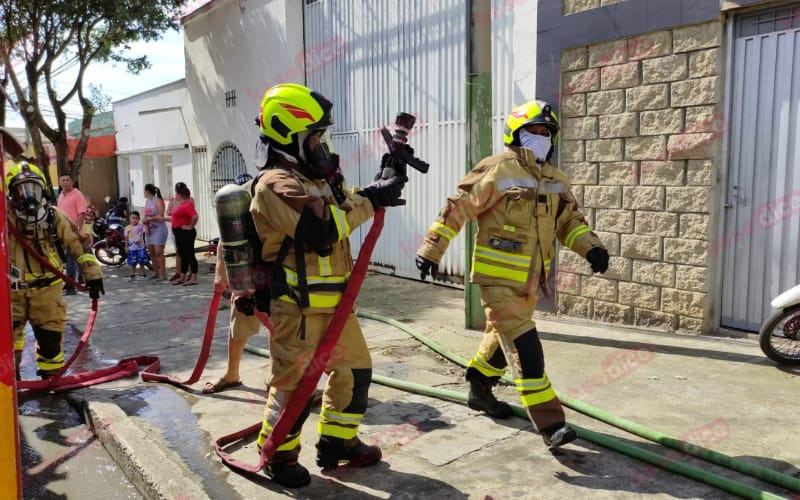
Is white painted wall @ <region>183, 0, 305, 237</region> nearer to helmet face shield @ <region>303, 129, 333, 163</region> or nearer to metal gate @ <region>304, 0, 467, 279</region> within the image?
metal gate @ <region>304, 0, 467, 279</region>

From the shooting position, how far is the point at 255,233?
3217mm

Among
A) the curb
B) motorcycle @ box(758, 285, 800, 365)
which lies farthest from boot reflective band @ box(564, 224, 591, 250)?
the curb

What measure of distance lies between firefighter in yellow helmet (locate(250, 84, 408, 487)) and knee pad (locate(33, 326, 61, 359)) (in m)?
2.71

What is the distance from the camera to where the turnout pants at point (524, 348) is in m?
3.54

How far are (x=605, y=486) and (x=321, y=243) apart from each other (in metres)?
1.76

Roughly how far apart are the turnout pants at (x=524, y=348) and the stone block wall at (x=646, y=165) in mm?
2657

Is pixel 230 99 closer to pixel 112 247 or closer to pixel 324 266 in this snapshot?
pixel 112 247

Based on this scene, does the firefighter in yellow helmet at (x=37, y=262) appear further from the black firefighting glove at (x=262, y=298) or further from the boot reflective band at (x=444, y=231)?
the boot reflective band at (x=444, y=231)

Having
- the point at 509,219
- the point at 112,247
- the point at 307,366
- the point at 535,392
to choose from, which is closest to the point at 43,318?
the point at 307,366

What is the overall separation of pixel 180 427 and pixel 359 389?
5.12 feet

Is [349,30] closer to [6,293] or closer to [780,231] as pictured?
[780,231]

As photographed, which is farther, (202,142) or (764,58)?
(202,142)

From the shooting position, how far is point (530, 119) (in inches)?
150

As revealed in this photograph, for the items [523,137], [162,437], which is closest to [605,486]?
[523,137]
